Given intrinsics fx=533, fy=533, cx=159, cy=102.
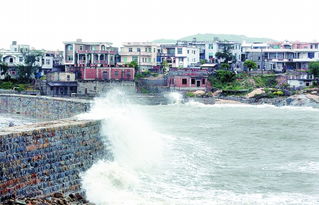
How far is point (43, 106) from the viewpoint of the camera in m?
30.8

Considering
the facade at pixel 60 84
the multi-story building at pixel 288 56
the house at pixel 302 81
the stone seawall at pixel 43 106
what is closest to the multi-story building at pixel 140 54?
the facade at pixel 60 84

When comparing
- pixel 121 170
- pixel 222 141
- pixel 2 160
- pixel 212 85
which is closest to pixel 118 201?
pixel 121 170

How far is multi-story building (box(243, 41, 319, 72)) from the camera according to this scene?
66.6 metres

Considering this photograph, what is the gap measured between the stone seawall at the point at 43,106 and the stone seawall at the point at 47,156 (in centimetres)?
701

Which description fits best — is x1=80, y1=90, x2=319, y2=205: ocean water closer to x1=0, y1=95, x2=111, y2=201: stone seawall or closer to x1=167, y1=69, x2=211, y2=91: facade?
x1=0, y1=95, x2=111, y2=201: stone seawall

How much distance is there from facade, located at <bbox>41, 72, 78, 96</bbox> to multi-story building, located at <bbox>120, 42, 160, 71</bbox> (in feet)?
36.0

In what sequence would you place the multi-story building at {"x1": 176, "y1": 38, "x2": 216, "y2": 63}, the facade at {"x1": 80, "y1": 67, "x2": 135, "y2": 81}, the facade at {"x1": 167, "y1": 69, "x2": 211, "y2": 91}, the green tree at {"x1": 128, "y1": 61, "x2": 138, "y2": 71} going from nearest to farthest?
the facade at {"x1": 80, "y1": 67, "x2": 135, "y2": 81}
the facade at {"x1": 167, "y1": 69, "x2": 211, "y2": 91}
the green tree at {"x1": 128, "y1": 61, "x2": 138, "y2": 71}
the multi-story building at {"x1": 176, "y1": 38, "x2": 216, "y2": 63}

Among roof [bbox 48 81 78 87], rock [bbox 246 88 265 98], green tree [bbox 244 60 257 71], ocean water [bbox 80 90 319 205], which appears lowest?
ocean water [bbox 80 90 319 205]

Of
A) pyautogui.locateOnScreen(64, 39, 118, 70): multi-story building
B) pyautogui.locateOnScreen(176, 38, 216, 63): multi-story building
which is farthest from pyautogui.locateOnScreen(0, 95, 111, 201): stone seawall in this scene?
pyautogui.locateOnScreen(176, 38, 216, 63): multi-story building

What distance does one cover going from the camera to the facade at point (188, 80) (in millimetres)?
58562

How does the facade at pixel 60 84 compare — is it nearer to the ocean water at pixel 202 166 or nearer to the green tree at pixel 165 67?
the green tree at pixel 165 67

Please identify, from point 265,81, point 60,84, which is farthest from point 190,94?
point 60,84

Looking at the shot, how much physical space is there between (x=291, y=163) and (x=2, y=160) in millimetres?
12393

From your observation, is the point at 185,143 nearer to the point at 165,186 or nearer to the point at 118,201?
the point at 165,186
